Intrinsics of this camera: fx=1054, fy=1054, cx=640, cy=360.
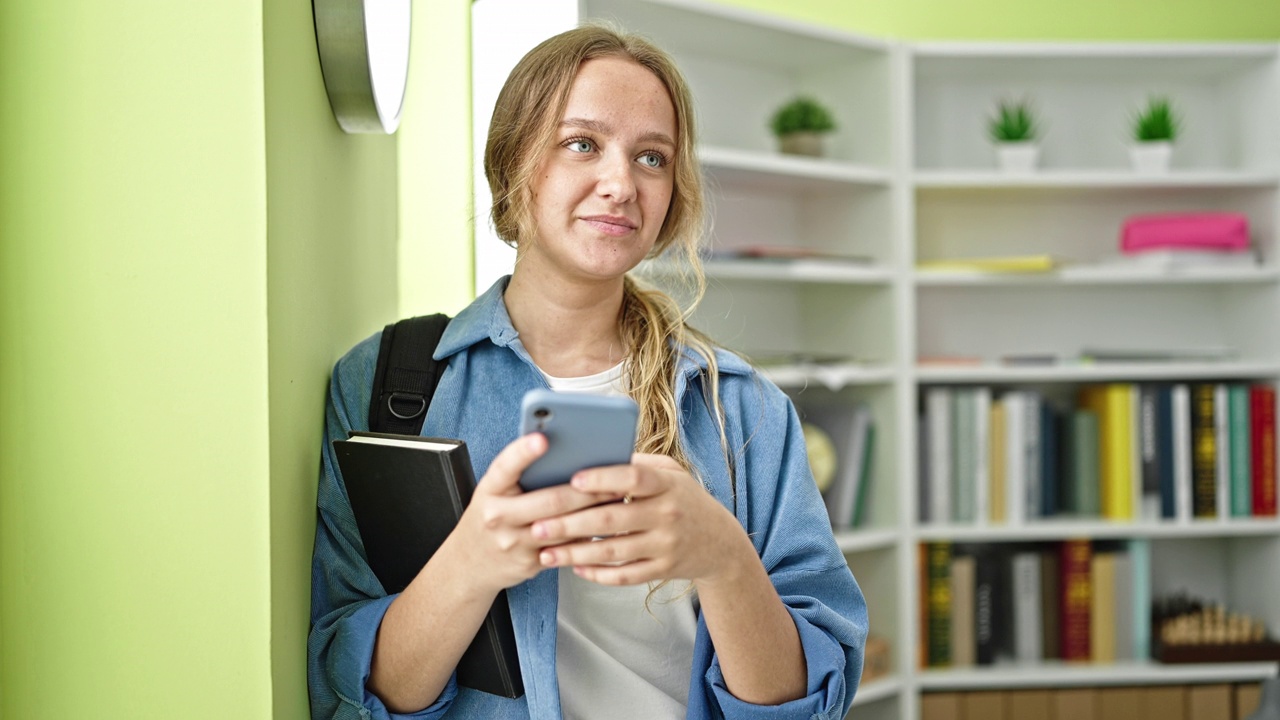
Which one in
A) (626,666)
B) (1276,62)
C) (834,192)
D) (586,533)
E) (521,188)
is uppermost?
(1276,62)

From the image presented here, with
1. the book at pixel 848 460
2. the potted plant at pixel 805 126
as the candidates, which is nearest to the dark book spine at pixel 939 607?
the book at pixel 848 460

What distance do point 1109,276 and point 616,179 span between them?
2102mm

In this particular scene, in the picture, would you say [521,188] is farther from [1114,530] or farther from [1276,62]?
[1276,62]

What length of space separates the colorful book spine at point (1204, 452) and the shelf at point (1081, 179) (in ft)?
1.79

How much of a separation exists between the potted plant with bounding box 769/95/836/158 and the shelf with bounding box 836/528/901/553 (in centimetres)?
96

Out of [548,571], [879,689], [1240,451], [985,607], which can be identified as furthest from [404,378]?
[1240,451]

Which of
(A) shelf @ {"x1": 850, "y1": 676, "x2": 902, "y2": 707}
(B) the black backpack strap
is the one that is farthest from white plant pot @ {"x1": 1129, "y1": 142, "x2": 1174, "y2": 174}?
(B) the black backpack strap

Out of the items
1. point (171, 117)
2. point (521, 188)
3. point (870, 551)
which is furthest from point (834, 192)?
point (171, 117)

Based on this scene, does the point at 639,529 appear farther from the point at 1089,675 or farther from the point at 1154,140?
the point at 1154,140

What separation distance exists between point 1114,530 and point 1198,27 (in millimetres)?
1501

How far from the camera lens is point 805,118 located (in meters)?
2.68

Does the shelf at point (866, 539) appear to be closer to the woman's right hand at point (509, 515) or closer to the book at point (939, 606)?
the book at point (939, 606)

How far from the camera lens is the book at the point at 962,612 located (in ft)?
8.98

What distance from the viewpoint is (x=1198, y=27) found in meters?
3.06
